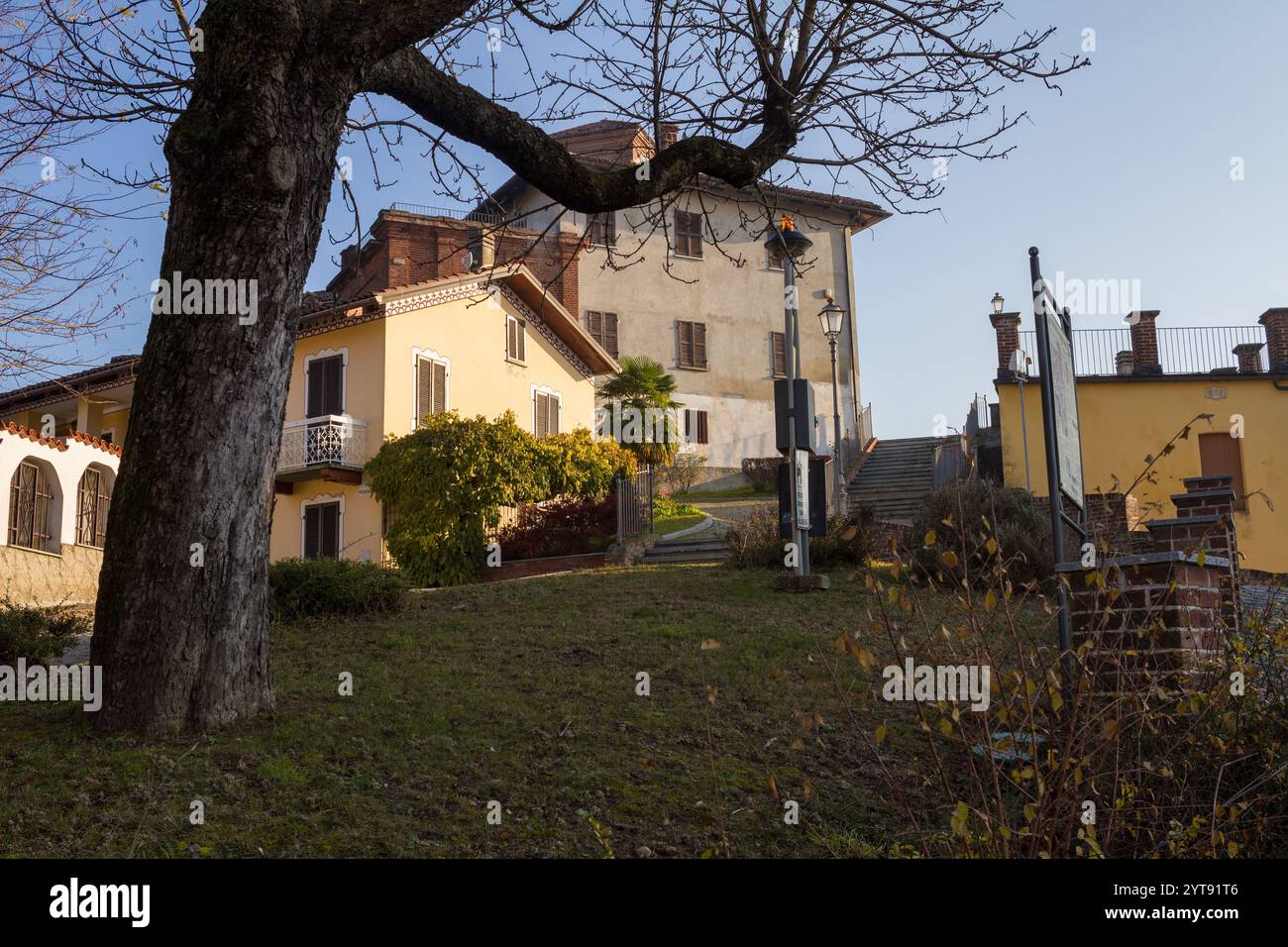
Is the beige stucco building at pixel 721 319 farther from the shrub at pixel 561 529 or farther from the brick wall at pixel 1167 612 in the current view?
the brick wall at pixel 1167 612

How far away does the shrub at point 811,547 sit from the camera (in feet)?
45.3

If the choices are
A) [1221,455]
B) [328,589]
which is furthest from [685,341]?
[328,589]

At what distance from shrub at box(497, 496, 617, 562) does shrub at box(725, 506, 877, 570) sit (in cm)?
555

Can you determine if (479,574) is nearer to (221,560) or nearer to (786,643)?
(786,643)

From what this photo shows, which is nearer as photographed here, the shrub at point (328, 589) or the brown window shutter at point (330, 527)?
the shrub at point (328, 589)

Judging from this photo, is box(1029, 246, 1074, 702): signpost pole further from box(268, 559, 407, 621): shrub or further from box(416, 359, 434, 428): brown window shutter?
box(416, 359, 434, 428): brown window shutter

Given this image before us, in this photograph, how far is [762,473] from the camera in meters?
35.2

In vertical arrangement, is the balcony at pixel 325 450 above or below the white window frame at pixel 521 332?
below

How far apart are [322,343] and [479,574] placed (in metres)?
8.16

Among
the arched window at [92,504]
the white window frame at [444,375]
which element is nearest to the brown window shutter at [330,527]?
the white window frame at [444,375]

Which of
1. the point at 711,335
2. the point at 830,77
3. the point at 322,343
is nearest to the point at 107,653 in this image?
the point at 830,77

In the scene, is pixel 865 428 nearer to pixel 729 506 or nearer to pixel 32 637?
pixel 729 506

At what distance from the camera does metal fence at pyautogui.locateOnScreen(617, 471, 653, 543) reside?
1970 cm

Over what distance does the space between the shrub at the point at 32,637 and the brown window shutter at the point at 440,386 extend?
16411 mm
